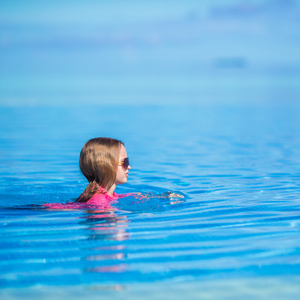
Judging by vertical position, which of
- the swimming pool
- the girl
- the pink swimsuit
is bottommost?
the swimming pool

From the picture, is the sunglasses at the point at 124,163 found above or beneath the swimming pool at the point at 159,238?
above

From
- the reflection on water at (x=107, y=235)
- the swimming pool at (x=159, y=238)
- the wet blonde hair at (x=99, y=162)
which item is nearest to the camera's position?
the swimming pool at (x=159, y=238)

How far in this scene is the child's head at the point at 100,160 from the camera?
5438 mm

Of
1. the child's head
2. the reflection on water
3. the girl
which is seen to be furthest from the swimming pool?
the child's head

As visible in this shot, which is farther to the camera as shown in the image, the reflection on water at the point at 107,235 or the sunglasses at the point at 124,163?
the sunglasses at the point at 124,163

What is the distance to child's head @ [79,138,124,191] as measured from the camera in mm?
5438

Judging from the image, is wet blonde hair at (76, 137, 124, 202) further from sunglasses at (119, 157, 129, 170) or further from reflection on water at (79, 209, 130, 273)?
reflection on water at (79, 209, 130, 273)

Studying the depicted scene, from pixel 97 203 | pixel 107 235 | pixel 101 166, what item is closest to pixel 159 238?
pixel 107 235

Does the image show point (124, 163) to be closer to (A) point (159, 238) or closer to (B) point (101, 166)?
(B) point (101, 166)

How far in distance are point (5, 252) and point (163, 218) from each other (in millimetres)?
1664

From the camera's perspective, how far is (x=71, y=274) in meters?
3.52

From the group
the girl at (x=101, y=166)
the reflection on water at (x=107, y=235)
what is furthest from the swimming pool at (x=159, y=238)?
the girl at (x=101, y=166)

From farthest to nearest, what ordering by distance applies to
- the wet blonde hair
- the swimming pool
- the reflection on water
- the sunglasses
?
the sunglasses, the wet blonde hair, the reflection on water, the swimming pool

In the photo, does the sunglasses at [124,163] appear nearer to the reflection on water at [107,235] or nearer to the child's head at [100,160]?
the child's head at [100,160]
